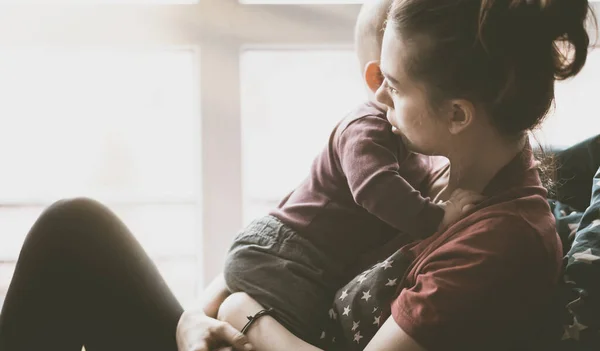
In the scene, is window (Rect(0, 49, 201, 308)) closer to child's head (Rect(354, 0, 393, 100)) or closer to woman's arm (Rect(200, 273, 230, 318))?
woman's arm (Rect(200, 273, 230, 318))

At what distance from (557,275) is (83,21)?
118cm

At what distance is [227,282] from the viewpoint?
3.71 feet

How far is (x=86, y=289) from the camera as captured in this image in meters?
1.10

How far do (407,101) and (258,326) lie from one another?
1.48ft

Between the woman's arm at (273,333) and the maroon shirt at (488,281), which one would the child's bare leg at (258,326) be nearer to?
the woman's arm at (273,333)

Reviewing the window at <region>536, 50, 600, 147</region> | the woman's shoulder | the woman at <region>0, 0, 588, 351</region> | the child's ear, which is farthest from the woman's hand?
the window at <region>536, 50, 600, 147</region>

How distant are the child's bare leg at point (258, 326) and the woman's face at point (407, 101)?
371 millimetres

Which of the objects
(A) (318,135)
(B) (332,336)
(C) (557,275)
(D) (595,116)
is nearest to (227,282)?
(B) (332,336)

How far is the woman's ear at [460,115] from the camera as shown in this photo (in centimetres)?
85

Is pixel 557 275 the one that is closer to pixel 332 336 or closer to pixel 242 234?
pixel 332 336

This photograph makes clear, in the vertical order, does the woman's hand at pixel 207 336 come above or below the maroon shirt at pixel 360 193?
below

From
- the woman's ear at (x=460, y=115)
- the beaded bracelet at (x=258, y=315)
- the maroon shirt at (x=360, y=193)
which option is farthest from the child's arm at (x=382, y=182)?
the beaded bracelet at (x=258, y=315)

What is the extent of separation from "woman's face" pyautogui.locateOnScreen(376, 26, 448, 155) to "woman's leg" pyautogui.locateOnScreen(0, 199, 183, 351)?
561mm

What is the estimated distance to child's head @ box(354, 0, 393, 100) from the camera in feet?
3.36
